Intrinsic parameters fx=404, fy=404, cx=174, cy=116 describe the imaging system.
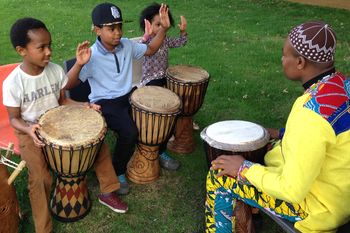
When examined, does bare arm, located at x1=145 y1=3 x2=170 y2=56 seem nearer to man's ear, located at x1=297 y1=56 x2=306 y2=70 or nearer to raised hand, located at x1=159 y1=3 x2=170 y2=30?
raised hand, located at x1=159 y1=3 x2=170 y2=30

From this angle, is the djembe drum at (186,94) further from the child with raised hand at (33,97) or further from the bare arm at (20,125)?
the bare arm at (20,125)

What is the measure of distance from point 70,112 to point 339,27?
740cm

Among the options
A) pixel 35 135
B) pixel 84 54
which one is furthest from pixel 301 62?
pixel 35 135

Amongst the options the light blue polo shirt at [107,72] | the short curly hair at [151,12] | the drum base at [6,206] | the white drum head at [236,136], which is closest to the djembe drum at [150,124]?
the light blue polo shirt at [107,72]

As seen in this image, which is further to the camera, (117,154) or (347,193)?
(117,154)

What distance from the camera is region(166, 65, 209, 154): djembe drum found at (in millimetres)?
4090

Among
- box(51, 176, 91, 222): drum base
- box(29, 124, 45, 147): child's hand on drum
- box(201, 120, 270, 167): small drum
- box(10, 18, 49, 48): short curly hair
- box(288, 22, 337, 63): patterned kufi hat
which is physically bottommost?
box(51, 176, 91, 222): drum base

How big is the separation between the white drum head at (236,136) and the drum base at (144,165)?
929mm

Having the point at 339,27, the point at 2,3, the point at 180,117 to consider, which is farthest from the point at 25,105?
the point at 2,3

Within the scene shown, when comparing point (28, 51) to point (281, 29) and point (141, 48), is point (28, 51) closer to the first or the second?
point (141, 48)

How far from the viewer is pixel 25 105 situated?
10.5 feet

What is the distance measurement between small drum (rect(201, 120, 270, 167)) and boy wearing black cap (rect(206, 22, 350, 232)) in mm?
241

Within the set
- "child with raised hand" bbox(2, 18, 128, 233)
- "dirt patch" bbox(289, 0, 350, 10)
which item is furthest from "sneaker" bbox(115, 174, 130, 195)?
"dirt patch" bbox(289, 0, 350, 10)

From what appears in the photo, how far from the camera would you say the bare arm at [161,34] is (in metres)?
4.04
